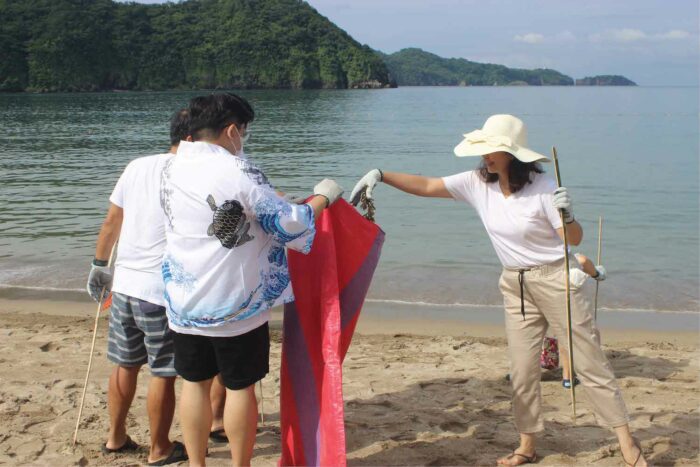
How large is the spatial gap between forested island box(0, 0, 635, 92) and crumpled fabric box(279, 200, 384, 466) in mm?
105893

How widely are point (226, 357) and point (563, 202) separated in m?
1.67

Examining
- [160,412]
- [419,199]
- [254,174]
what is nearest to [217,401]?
[160,412]

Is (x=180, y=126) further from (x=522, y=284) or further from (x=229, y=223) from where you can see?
(x=522, y=284)

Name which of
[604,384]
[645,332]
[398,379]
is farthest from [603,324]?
[604,384]

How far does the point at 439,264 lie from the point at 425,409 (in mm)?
5091

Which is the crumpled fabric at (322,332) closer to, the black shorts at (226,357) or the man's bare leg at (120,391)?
the black shorts at (226,357)

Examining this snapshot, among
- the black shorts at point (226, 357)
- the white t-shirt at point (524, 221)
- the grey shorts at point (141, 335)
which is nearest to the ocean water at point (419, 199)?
the white t-shirt at point (524, 221)

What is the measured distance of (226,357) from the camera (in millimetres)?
3092

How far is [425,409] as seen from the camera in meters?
4.75

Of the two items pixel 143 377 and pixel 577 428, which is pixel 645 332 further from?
pixel 143 377

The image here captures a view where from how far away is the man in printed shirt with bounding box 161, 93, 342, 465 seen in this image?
2.91m

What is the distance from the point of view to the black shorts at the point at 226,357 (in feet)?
10.1

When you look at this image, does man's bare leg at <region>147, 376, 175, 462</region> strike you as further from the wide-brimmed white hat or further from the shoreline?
the shoreline

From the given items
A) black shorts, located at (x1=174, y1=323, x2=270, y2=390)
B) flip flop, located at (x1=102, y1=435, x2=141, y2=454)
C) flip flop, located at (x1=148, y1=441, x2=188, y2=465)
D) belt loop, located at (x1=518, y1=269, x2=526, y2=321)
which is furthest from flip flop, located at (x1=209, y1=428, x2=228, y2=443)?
belt loop, located at (x1=518, y1=269, x2=526, y2=321)
